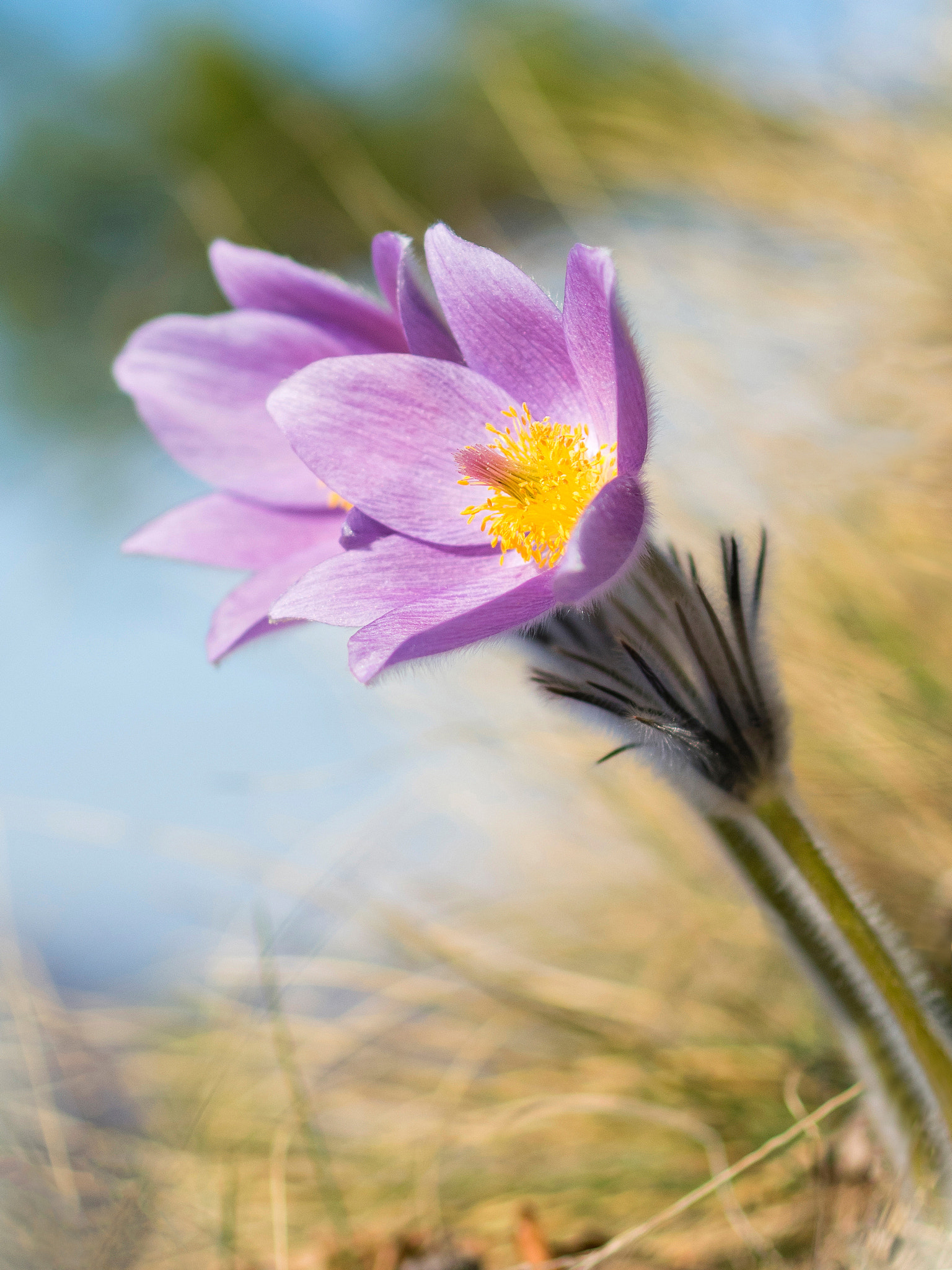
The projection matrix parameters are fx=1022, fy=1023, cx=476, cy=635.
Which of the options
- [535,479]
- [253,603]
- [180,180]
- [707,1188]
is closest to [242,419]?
[253,603]

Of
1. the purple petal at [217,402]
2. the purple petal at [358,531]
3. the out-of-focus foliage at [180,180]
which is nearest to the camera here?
the purple petal at [358,531]

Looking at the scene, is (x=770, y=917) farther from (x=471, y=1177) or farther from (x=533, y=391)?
(x=471, y=1177)

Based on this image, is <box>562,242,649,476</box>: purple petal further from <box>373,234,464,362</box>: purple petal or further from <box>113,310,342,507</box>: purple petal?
<box>113,310,342,507</box>: purple petal

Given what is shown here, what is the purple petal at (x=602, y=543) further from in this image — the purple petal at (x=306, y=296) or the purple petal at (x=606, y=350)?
the purple petal at (x=306, y=296)

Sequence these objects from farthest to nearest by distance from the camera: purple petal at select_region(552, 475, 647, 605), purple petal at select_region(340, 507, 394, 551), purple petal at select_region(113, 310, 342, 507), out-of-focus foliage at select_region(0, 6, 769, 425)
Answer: out-of-focus foliage at select_region(0, 6, 769, 425), purple petal at select_region(113, 310, 342, 507), purple petal at select_region(340, 507, 394, 551), purple petal at select_region(552, 475, 647, 605)

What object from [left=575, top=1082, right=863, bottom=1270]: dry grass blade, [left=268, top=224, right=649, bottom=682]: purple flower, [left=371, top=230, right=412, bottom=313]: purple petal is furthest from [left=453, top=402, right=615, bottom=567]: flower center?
[left=575, top=1082, right=863, bottom=1270]: dry grass blade

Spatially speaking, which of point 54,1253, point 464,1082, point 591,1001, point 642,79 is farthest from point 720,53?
point 54,1253

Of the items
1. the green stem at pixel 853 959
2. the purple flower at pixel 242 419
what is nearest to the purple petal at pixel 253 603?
the purple flower at pixel 242 419
